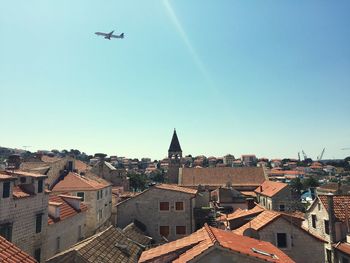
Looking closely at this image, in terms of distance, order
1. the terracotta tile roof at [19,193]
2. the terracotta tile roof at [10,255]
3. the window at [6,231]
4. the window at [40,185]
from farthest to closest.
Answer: the window at [40,185] < the terracotta tile roof at [19,193] < the window at [6,231] < the terracotta tile roof at [10,255]

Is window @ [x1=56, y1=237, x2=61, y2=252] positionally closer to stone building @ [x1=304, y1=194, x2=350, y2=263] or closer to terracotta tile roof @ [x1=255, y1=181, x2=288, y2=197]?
stone building @ [x1=304, y1=194, x2=350, y2=263]

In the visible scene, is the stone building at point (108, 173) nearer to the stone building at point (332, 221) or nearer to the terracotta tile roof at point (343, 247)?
the stone building at point (332, 221)

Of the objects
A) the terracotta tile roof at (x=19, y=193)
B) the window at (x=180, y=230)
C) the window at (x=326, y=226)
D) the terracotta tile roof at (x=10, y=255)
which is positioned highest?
the terracotta tile roof at (x=19, y=193)

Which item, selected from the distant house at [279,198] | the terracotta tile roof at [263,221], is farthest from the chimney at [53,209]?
the distant house at [279,198]

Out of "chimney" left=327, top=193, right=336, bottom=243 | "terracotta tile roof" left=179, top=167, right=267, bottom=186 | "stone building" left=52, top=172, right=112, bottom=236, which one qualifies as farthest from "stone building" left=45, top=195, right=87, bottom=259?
"terracotta tile roof" left=179, top=167, right=267, bottom=186

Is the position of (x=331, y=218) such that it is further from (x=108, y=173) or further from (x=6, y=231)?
(x=108, y=173)

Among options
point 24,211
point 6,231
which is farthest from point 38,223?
point 6,231

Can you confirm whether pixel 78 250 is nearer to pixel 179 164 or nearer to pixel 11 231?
pixel 11 231
